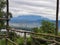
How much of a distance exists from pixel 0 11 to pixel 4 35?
2464 mm

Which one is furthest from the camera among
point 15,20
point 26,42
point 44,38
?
point 15,20

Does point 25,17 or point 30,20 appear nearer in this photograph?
point 30,20

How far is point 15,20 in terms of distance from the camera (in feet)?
16.0

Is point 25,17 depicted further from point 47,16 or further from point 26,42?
point 26,42

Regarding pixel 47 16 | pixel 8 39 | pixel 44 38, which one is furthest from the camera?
pixel 47 16

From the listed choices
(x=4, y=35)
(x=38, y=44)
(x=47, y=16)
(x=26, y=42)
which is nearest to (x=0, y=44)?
(x=4, y=35)

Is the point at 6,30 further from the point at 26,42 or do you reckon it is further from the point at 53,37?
the point at 53,37

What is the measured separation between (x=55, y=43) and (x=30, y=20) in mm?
2641

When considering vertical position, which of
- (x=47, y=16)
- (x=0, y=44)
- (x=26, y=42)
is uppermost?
(x=47, y=16)

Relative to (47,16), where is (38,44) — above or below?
below

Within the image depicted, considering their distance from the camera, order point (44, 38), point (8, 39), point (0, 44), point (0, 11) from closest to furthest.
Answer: point (44, 38) → point (8, 39) → point (0, 44) → point (0, 11)

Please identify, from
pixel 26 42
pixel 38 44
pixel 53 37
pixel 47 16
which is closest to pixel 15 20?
pixel 47 16

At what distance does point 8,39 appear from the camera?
11.9 feet

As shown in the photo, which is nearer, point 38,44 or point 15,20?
point 38,44
